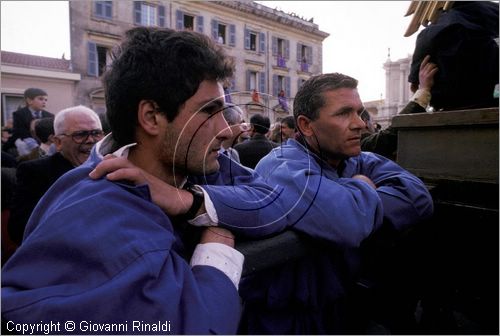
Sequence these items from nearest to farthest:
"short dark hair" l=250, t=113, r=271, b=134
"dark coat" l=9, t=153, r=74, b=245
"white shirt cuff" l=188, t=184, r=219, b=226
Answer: "white shirt cuff" l=188, t=184, r=219, b=226 < "short dark hair" l=250, t=113, r=271, b=134 < "dark coat" l=9, t=153, r=74, b=245

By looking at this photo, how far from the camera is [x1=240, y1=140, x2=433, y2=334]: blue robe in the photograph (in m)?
1.24

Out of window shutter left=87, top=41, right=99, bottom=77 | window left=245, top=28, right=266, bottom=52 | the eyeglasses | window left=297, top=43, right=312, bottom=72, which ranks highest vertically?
window left=245, top=28, right=266, bottom=52

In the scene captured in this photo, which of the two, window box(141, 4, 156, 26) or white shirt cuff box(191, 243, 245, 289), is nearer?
white shirt cuff box(191, 243, 245, 289)

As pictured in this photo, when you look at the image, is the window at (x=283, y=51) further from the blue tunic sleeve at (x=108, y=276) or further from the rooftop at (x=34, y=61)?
the rooftop at (x=34, y=61)

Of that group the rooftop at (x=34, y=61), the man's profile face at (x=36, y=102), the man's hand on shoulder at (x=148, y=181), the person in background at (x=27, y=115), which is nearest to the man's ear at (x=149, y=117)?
the man's hand on shoulder at (x=148, y=181)

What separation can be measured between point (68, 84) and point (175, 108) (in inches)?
787

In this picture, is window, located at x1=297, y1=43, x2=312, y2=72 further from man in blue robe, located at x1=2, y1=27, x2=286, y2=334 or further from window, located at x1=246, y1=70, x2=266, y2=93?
man in blue robe, located at x1=2, y1=27, x2=286, y2=334

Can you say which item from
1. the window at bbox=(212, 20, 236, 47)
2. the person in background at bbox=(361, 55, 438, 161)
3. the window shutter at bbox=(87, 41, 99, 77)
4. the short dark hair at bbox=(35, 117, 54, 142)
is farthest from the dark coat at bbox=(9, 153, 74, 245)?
the window at bbox=(212, 20, 236, 47)

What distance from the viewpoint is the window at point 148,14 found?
64.6ft

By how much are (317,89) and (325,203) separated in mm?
734

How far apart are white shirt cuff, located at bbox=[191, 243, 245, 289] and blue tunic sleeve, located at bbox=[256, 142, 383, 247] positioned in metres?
0.29

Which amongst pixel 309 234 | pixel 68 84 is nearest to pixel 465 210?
pixel 309 234

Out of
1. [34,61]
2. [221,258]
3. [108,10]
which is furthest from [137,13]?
[221,258]

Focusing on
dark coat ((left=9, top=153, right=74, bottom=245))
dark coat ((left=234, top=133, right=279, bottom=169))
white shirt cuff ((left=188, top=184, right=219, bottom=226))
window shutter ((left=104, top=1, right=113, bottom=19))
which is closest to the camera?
white shirt cuff ((left=188, top=184, right=219, bottom=226))
